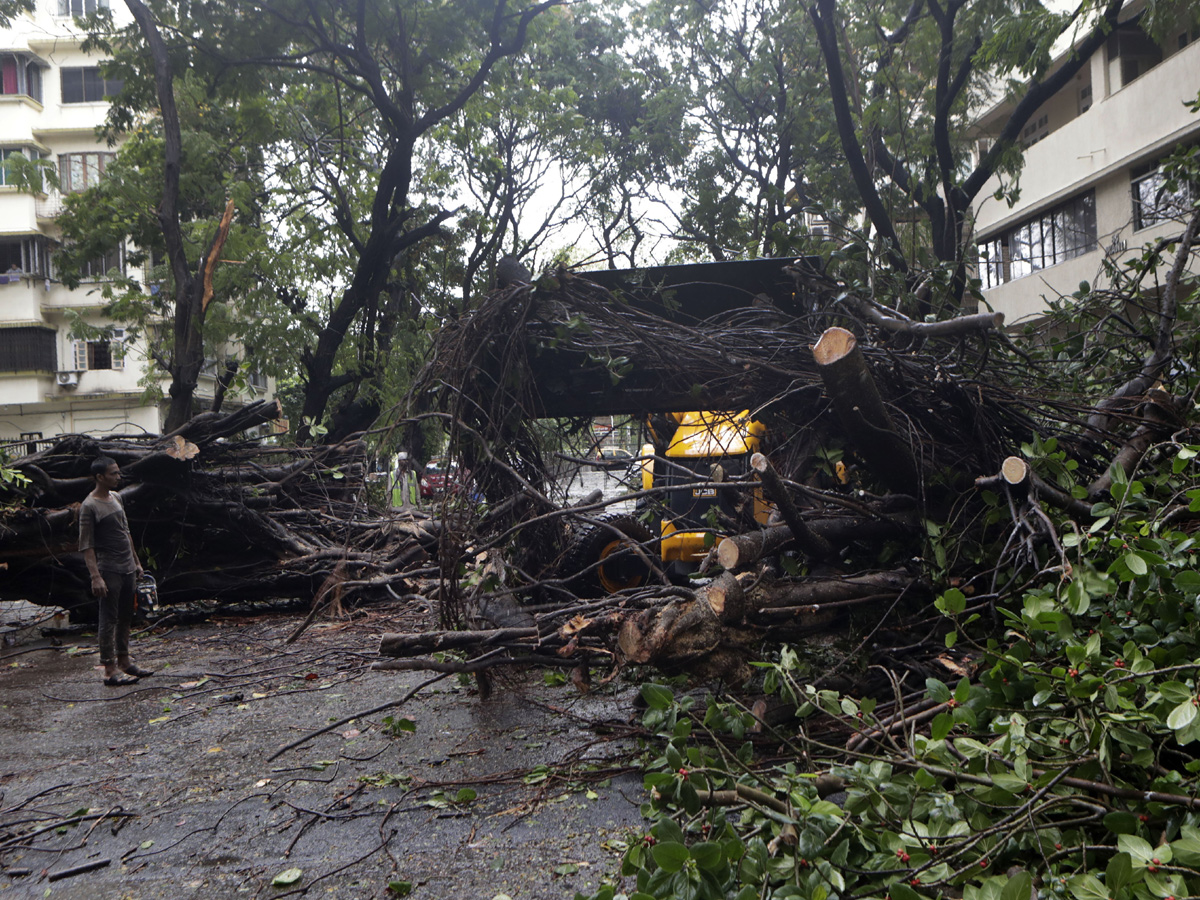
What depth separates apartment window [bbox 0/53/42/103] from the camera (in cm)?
3284

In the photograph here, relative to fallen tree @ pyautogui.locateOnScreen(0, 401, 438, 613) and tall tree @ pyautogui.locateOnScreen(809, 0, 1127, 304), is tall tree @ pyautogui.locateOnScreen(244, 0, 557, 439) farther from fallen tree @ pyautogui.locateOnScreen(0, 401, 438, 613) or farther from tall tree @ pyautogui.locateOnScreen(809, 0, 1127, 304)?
tall tree @ pyautogui.locateOnScreen(809, 0, 1127, 304)

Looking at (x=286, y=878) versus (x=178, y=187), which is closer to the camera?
(x=286, y=878)

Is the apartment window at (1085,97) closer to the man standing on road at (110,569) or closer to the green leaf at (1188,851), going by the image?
the man standing on road at (110,569)

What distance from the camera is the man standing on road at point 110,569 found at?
25.2 ft

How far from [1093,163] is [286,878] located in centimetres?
2034

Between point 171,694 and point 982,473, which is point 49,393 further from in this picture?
point 982,473

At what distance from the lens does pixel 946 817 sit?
2875 millimetres

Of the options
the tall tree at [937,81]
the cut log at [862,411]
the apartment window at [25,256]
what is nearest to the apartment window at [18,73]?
the apartment window at [25,256]

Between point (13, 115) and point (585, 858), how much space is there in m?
37.5

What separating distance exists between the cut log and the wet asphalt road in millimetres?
2142

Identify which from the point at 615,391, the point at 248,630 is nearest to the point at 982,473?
the point at 615,391

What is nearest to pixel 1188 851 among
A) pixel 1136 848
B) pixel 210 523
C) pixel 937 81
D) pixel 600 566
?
pixel 1136 848

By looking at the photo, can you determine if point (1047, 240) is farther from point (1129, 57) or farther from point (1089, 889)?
point (1089, 889)

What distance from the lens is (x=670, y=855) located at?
251 cm
